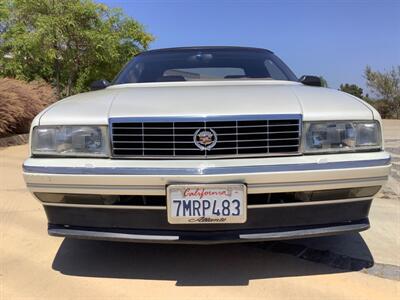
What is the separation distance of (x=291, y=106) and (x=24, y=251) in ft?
7.13

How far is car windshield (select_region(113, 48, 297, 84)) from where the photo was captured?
434 cm

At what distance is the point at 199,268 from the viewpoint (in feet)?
10.5

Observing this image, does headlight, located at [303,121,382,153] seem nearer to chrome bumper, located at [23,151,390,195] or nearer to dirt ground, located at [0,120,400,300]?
chrome bumper, located at [23,151,390,195]

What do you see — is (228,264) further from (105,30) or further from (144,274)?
(105,30)

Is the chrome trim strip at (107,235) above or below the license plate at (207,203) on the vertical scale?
below

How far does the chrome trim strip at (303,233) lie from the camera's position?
9.34 feet

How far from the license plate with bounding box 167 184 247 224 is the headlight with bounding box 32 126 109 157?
0.53 meters

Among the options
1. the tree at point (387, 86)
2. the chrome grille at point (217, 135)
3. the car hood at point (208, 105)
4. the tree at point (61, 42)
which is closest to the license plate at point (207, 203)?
the chrome grille at point (217, 135)

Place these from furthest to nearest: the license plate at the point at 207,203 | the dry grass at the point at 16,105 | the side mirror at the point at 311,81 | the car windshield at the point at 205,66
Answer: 1. the dry grass at the point at 16,105
2. the car windshield at the point at 205,66
3. the side mirror at the point at 311,81
4. the license plate at the point at 207,203

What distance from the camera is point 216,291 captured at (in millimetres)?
2871

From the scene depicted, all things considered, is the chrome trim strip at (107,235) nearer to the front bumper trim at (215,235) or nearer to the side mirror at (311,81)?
the front bumper trim at (215,235)

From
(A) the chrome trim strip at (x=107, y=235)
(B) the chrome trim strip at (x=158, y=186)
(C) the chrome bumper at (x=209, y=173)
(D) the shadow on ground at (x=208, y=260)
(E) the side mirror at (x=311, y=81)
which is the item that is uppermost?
(E) the side mirror at (x=311, y=81)

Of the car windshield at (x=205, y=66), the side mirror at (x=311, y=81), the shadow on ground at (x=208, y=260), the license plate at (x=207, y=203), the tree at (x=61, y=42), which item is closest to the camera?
the license plate at (x=207, y=203)

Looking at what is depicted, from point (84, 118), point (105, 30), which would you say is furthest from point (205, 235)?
point (105, 30)
